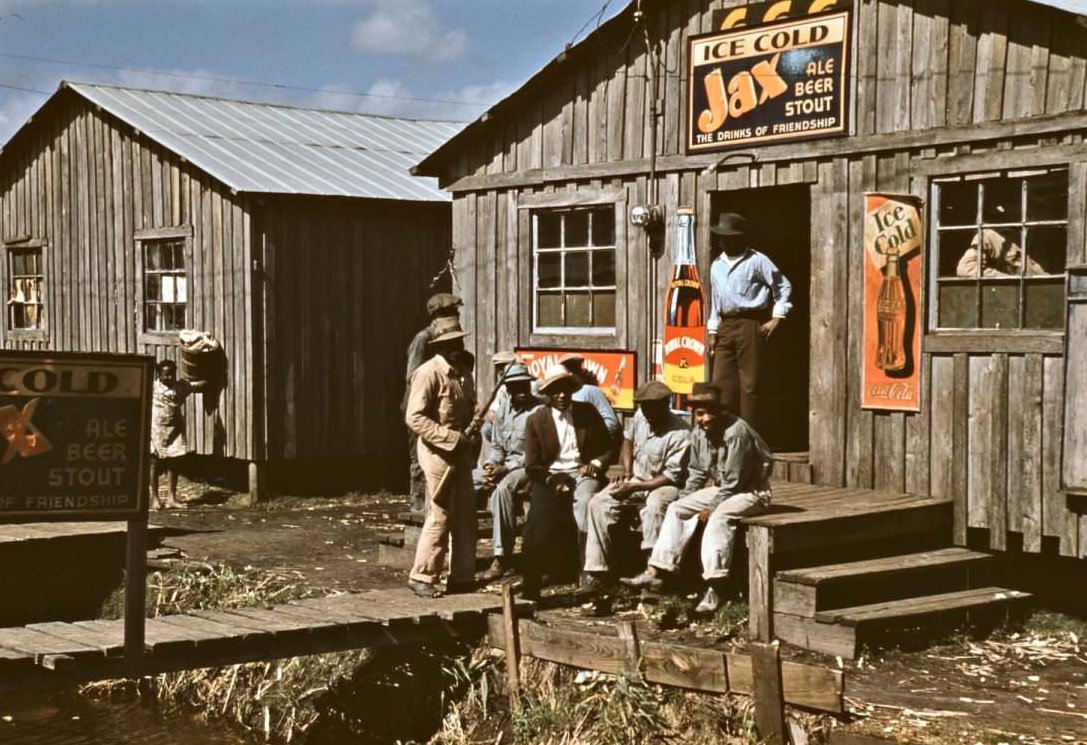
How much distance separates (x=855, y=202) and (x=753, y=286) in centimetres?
106

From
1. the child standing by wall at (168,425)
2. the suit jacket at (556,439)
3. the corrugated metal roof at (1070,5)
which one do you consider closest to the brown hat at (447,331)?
the suit jacket at (556,439)

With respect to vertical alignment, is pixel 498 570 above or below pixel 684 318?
below

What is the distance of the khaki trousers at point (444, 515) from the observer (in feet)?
33.9

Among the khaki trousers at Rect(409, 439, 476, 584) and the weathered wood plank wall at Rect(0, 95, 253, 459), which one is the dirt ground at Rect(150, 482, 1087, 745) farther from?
the weathered wood plank wall at Rect(0, 95, 253, 459)

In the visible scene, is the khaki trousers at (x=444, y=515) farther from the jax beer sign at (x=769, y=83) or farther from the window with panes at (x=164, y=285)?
the window with panes at (x=164, y=285)

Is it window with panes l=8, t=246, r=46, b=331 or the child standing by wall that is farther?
window with panes l=8, t=246, r=46, b=331

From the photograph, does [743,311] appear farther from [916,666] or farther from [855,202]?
[916,666]

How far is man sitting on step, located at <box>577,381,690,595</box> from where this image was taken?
413 inches

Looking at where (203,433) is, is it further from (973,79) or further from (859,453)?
(973,79)

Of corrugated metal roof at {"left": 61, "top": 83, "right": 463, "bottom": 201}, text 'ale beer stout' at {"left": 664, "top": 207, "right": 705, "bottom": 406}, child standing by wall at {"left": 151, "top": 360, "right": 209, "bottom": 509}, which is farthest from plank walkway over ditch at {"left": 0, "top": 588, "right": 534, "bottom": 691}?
corrugated metal roof at {"left": 61, "top": 83, "right": 463, "bottom": 201}

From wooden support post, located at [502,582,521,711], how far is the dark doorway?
14.2 feet

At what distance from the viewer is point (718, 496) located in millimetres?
10141

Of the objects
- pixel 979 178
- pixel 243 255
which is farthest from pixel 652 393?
pixel 243 255

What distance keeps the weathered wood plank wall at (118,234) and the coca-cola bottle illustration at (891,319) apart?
8.14m
